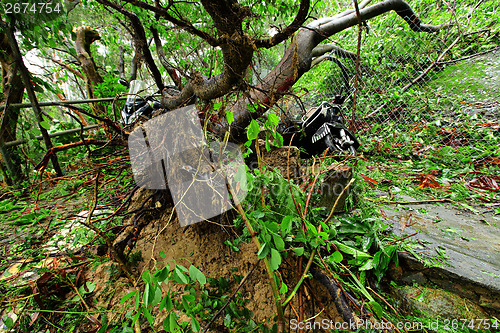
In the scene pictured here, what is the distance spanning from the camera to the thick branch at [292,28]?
0.86 m

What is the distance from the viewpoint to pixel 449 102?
3438 mm

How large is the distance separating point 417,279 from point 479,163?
253 cm

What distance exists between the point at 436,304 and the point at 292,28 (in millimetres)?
1536

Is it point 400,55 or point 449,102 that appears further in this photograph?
point 400,55

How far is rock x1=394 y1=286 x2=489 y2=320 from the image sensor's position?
837 mm

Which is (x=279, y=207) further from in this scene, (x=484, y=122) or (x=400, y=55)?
(x=400, y=55)

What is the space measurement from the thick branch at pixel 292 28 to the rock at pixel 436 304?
1467mm

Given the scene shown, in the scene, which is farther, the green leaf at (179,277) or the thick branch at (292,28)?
the thick branch at (292,28)

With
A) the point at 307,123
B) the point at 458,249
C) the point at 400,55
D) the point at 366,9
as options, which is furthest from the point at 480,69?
the point at 458,249

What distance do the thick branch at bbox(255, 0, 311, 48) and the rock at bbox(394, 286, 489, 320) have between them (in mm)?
1467

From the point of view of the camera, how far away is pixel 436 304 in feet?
2.89

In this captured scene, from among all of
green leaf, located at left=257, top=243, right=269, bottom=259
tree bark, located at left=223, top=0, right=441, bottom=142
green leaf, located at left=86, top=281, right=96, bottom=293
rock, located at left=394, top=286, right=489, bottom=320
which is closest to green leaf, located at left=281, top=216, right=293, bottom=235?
green leaf, located at left=257, top=243, right=269, bottom=259

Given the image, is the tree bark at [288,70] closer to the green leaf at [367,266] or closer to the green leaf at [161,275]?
the green leaf at [161,275]

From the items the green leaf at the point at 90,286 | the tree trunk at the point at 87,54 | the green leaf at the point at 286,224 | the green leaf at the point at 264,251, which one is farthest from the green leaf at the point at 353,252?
the tree trunk at the point at 87,54
